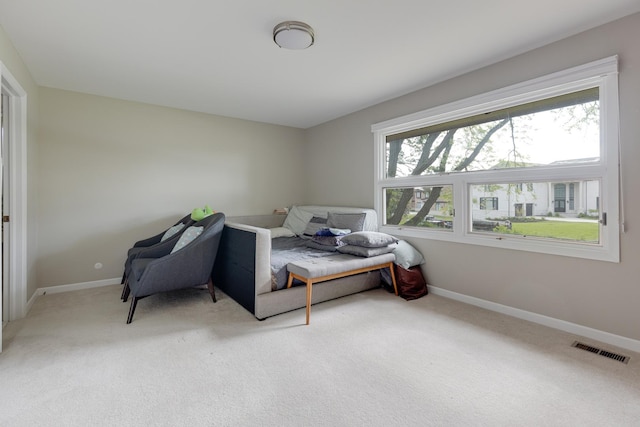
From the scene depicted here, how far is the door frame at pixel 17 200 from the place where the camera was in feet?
8.50

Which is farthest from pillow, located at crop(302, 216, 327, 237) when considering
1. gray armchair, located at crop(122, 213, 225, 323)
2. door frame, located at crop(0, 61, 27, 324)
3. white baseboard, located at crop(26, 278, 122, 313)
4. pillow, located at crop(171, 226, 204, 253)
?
door frame, located at crop(0, 61, 27, 324)

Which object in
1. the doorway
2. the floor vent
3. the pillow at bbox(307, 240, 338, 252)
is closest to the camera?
the floor vent

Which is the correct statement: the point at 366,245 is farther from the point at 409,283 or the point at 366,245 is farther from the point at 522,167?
the point at 522,167

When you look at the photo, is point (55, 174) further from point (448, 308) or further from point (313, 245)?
point (448, 308)

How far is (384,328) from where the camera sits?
2467 millimetres

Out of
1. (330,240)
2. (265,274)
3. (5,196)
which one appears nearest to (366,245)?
(330,240)

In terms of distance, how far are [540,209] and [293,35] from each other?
2555mm

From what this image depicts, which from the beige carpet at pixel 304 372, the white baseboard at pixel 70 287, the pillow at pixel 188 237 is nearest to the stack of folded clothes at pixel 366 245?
the beige carpet at pixel 304 372

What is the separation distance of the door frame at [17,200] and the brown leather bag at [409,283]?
366cm

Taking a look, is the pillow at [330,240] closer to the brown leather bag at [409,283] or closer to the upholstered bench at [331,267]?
the upholstered bench at [331,267]

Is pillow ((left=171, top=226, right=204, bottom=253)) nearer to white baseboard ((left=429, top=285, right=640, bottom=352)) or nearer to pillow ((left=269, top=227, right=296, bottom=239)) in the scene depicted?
pillow ((left=269, top=227, right=296, bottom=239))

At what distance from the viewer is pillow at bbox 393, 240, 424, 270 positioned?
3.28 meters

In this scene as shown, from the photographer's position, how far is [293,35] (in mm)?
2225

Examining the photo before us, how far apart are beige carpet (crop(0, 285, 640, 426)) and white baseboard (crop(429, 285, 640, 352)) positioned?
0.28ft
